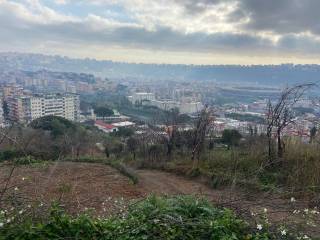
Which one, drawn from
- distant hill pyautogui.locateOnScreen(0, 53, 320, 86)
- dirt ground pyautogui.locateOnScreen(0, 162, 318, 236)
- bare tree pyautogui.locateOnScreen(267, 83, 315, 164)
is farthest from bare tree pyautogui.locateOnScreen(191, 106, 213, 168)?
distant hill pyautogui.locateOnScreen(0, 53, 320, 86)

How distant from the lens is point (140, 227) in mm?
2908

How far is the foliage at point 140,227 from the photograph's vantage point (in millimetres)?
2817

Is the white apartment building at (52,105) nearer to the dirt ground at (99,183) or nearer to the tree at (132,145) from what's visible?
the tree at (132,145)

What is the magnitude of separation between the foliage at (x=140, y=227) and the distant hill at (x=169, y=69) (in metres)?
32.5

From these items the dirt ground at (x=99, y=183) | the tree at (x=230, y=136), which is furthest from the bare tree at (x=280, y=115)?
the tree at (x=230, y=136)

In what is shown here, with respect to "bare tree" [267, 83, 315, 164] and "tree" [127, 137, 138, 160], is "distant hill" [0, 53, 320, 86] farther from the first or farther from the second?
"bare tree" [267, 83, 315, 164]

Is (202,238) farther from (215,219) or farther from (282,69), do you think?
(282,69)

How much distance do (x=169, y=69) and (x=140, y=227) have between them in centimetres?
11282

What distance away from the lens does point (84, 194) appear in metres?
5.97

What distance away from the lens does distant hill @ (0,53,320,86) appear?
4274cm

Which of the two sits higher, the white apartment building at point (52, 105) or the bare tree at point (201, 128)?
the bare tree at point (201, 128)

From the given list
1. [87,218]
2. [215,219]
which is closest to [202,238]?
[215,219]

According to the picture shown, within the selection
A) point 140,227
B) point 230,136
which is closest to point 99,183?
point 140,227

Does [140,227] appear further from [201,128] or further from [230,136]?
[230,136]
